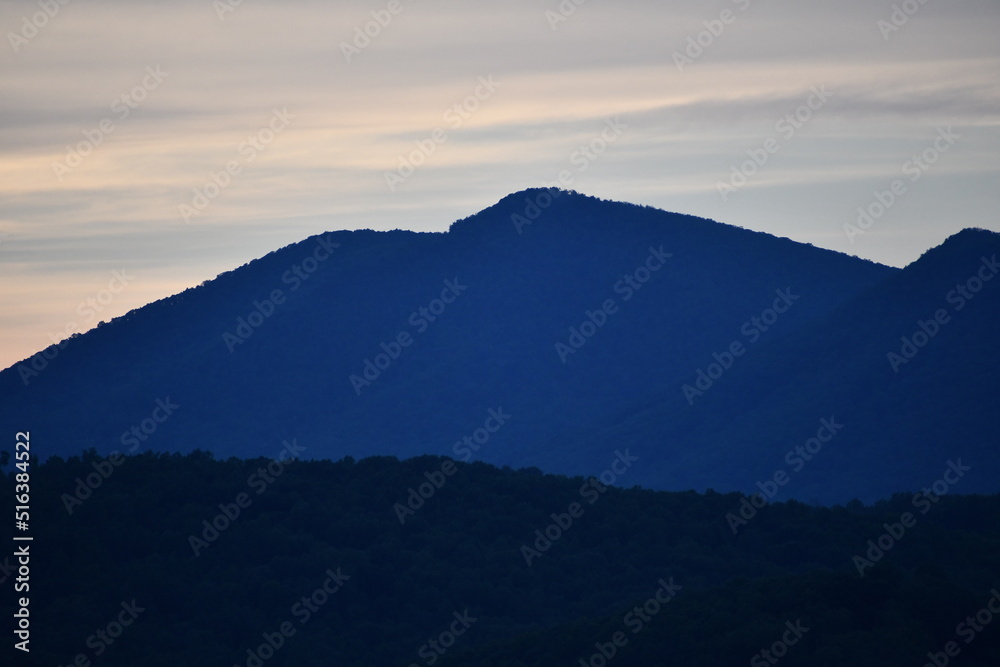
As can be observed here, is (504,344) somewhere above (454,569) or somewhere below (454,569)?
above

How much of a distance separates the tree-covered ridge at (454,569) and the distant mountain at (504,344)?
66.0m

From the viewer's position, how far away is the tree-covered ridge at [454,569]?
45219mm

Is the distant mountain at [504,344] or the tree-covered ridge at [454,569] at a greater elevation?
the distant mountain at [504,344]

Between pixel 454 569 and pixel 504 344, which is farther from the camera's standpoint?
pixel 504 344

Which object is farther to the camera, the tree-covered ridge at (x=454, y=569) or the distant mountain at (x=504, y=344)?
the distant mountain at (x=504, y=344)

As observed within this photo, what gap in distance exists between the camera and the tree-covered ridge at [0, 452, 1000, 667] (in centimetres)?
4522

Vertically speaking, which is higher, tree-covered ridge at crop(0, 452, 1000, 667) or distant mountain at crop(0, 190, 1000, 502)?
distant mountain at crop(0, 190, 1000, 502)

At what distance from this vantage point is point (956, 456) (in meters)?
110

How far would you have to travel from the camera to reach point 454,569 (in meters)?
60.4

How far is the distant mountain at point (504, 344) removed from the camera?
142625 millimetres

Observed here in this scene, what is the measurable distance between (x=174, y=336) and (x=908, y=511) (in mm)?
134732

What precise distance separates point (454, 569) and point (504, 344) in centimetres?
11925

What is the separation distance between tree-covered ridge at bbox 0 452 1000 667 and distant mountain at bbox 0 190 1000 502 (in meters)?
66.0

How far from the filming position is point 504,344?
17925 cm
